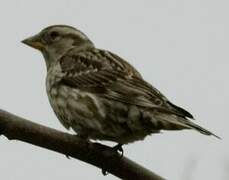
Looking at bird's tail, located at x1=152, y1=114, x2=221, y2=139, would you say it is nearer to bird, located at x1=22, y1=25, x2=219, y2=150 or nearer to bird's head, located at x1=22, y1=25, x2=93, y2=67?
bird, located at x1=22, y1=25, x2=219, y2=150

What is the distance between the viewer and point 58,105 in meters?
5.35

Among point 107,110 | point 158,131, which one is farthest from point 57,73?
point 158,131

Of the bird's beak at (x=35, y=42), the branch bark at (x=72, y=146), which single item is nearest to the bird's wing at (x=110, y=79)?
the bird's beak at (x=35, y=42)

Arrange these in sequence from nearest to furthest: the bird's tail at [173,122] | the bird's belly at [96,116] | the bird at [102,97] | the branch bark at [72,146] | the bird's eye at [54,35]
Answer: the branch bark at [72,146] < the bird's tail at [173,122] < the bird at [102,97] < the bird's belly at [96,116] < the bird's eye at [54,35]

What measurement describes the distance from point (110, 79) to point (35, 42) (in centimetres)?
121

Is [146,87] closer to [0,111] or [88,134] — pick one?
[88,134]

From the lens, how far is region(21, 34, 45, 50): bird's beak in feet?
20.4

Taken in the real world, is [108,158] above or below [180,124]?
below

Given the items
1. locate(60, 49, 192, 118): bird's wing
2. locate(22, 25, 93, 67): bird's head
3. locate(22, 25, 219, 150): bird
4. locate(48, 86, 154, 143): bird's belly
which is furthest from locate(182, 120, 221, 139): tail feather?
locate(22, 25, 93, 67): bird's head

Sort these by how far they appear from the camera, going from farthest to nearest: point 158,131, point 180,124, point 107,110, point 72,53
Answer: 1. point 72,53
2. point 107,110
3. point 158,131
4. point 180,124

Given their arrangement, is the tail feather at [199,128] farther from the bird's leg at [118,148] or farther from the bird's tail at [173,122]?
the bird's leg at [118,148]

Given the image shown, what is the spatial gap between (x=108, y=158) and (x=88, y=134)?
0.47 m

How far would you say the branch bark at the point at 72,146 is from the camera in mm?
3738

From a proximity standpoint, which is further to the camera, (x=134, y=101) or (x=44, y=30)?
(x=44, y=30)
